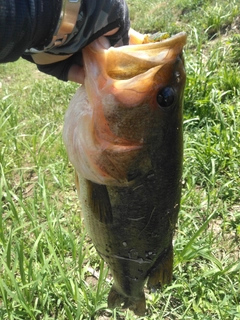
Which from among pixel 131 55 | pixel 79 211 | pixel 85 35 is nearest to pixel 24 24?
pixel 85 35

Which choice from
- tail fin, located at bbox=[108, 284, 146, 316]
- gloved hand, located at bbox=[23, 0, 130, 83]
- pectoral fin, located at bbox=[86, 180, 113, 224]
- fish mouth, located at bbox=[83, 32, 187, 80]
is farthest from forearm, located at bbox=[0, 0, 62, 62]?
tail fin, located at bbox=[108, 284, 146, 316]

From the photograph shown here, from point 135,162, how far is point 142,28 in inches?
200

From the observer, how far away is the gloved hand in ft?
3.93

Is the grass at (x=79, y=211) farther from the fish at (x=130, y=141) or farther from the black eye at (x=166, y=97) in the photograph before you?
the black eye at (x=166, y=97)

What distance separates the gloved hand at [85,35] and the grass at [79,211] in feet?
3.80

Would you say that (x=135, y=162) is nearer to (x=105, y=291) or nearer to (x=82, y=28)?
(x=82, y=28)

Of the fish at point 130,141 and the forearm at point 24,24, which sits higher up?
the forearm at point 24,24

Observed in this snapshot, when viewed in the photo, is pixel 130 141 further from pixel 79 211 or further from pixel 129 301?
pixel 79 211

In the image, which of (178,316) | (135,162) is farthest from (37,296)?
(135,162)

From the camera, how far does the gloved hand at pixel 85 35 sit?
1.20 metres

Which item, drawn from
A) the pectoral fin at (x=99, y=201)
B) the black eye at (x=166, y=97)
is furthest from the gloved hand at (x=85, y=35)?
the pectoral fin at (x=99, y=201)

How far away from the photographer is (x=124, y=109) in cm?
141

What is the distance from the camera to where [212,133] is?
143 inches

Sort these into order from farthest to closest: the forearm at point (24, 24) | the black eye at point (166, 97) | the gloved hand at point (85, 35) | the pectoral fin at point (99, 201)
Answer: the pectoral fin at point (99, 201) < the black eye at point (166, 97) < the gloved hand at point (85, 35) < the forearm at point (24, 24)
